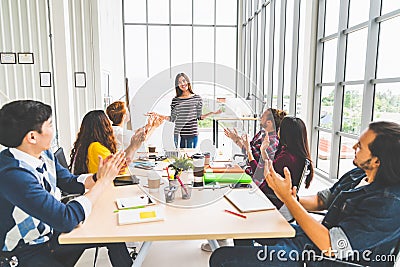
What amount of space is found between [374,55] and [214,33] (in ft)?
17.5

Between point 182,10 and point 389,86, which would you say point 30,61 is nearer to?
point 389,86

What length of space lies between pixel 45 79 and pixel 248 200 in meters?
3.24

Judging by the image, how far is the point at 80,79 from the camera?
433 centimetres

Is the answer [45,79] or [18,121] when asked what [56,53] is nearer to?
[45,79]

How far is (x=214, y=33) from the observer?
817 centimetres

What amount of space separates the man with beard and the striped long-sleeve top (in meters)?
1.88

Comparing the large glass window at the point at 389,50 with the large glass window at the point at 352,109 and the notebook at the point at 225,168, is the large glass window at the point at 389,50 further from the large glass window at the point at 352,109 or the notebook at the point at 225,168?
the notebook at the point at 225,168

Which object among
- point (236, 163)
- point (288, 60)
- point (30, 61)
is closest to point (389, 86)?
point (236, 163)

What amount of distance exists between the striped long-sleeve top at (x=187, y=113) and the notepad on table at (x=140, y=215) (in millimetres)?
1715

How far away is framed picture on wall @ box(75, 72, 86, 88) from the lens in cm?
431

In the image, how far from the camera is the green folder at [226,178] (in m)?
1.98

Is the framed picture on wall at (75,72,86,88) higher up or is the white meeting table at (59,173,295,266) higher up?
the framed picture on wall at (75,72,86,88)

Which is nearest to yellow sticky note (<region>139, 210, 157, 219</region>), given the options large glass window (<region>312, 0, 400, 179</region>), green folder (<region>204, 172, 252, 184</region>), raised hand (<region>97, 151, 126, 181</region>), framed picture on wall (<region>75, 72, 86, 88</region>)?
raised hand (<region>97, 151, 126, 181</region>)

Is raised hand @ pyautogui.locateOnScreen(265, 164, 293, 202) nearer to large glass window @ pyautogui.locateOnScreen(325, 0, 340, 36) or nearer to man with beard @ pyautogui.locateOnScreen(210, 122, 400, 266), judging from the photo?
man with beard @ pyautogui.locateOnScreen(210, 122, 400, 266)
